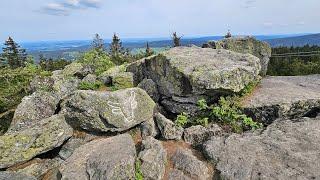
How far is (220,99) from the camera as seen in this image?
1227 cm

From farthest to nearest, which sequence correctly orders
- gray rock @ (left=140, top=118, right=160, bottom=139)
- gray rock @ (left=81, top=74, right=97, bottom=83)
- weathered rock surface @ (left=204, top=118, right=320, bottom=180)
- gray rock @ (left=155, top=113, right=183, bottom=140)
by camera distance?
gray rock @ (left=81, top=74, right=97, bottom=83)
gray rock @ (left=140, top=118, right=160, bottom=139)
gray rock @ (left=155, top=113, right=183, bottom=140)
weathered rock surface @ (left=204, top=118, right=320, bottom=180)

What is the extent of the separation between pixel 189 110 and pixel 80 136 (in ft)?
14.1

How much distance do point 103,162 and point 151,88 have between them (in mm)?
5122

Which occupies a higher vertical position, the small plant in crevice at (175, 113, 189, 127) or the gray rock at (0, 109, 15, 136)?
the small plant in crevice at (175, 113, 189, 127)

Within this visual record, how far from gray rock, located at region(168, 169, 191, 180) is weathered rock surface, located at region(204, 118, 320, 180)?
103 centimetres

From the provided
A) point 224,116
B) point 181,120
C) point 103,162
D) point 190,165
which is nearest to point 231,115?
point 224,116

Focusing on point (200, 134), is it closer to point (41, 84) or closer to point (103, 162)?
point (103, 162)

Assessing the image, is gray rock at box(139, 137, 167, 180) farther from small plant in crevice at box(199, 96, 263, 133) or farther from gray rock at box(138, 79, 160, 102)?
gray rock at box(138, 79, 160, 102)

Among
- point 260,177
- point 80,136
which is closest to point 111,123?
point 80,136

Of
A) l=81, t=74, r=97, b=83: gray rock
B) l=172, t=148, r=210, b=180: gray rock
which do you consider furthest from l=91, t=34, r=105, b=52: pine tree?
l=172, t=148, r=210, b=180: gray rock

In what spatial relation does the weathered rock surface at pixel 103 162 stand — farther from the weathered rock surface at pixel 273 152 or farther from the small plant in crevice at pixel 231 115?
the small plant in crevice at pixel 231 115

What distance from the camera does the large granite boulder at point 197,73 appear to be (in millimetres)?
11906

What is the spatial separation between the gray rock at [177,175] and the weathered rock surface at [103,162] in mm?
1219

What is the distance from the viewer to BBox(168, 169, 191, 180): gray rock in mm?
9299
